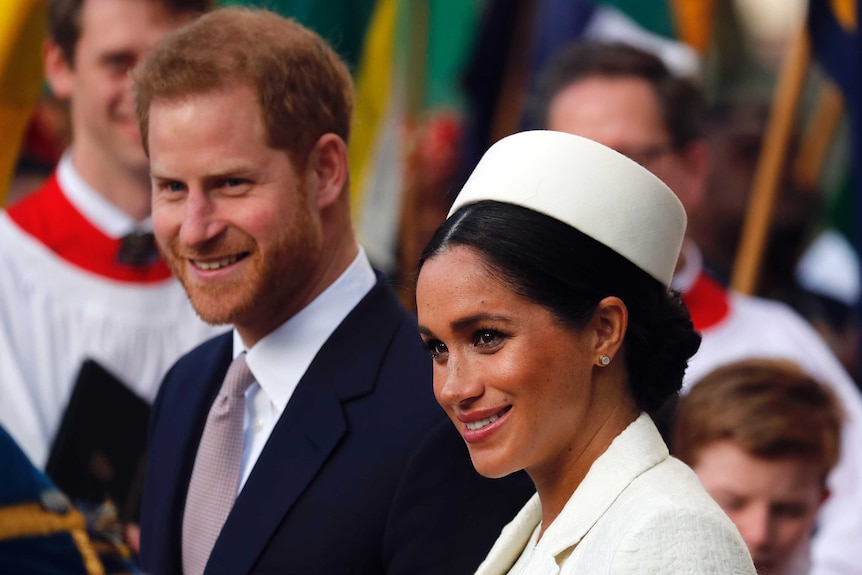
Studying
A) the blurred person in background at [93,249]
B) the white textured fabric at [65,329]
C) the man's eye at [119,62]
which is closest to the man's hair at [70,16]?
the blurred person in background at [93,249]

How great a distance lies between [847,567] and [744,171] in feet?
10.5

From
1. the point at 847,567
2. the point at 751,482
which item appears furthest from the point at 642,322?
the point at 847,567

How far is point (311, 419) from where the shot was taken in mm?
3031

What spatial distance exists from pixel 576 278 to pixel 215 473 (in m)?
1.07

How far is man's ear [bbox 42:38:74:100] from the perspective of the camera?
521 cm

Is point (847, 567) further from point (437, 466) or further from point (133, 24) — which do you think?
point (133, 24)

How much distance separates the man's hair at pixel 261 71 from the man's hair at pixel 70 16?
1.95m

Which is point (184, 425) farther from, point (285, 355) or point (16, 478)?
point (16, 478)

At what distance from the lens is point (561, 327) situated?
8.34 feet

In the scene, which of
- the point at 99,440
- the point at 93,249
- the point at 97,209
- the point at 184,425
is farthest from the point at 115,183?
the point at 184,425

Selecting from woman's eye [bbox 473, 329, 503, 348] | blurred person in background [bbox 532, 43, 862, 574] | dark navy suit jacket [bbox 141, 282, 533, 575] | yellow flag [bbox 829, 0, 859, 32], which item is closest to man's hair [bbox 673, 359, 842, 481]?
blurred person in background [bbox 532, 43, 862, 574]

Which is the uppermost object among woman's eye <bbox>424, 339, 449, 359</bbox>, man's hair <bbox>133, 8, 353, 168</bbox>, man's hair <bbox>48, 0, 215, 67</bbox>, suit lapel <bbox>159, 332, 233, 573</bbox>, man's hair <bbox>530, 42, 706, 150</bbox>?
man's hair <bbox>133, 8, 353, 168</bbox>

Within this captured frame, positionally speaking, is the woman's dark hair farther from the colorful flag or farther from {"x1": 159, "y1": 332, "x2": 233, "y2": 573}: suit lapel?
the colorful flag

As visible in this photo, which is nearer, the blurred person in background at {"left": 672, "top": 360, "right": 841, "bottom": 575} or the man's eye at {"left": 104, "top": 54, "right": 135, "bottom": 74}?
the blurred person in background at {"left": 672, "top": 360, "right": 841, "bottom": 575}
